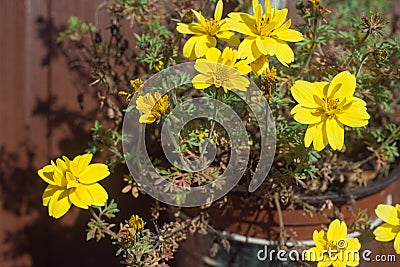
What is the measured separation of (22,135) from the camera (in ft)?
4.64

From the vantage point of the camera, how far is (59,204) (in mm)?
840

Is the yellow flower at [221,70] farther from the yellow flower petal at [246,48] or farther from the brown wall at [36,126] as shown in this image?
the brown wall at [36,126]

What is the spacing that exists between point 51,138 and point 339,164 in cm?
70

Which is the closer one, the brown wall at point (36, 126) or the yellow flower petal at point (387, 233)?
the yellow flower petal at point (387, 233)

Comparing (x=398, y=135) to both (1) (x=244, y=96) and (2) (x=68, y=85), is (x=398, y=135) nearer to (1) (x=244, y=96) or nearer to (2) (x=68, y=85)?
(1) (x=244, y=96)

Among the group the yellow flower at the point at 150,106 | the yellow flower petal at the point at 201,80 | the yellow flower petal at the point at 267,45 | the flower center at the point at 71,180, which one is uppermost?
the yellow flower petal at the point at 267,45

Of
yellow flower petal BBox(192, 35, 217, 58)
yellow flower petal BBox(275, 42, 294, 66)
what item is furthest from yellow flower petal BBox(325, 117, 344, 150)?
yellow flower petal BBox(192, 35, 217, 58)

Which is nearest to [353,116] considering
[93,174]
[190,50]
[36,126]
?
[190,50]

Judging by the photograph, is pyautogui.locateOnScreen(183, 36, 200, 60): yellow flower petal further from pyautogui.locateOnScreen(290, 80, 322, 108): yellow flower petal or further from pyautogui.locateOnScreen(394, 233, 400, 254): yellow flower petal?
pyautogui.locateOnScreen(394, 233, 400, 254): yellow flower petal

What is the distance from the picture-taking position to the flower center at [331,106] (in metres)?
0.81

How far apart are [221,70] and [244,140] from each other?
0.17m

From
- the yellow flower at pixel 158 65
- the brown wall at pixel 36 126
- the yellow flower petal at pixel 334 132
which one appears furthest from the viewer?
the brown wall at pixel 36 126

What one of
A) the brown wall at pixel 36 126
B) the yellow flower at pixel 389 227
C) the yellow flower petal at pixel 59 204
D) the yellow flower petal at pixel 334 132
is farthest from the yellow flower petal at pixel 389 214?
the brown wall at pixel 36 126

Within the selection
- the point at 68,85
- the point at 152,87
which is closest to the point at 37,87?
the point at 68,85
